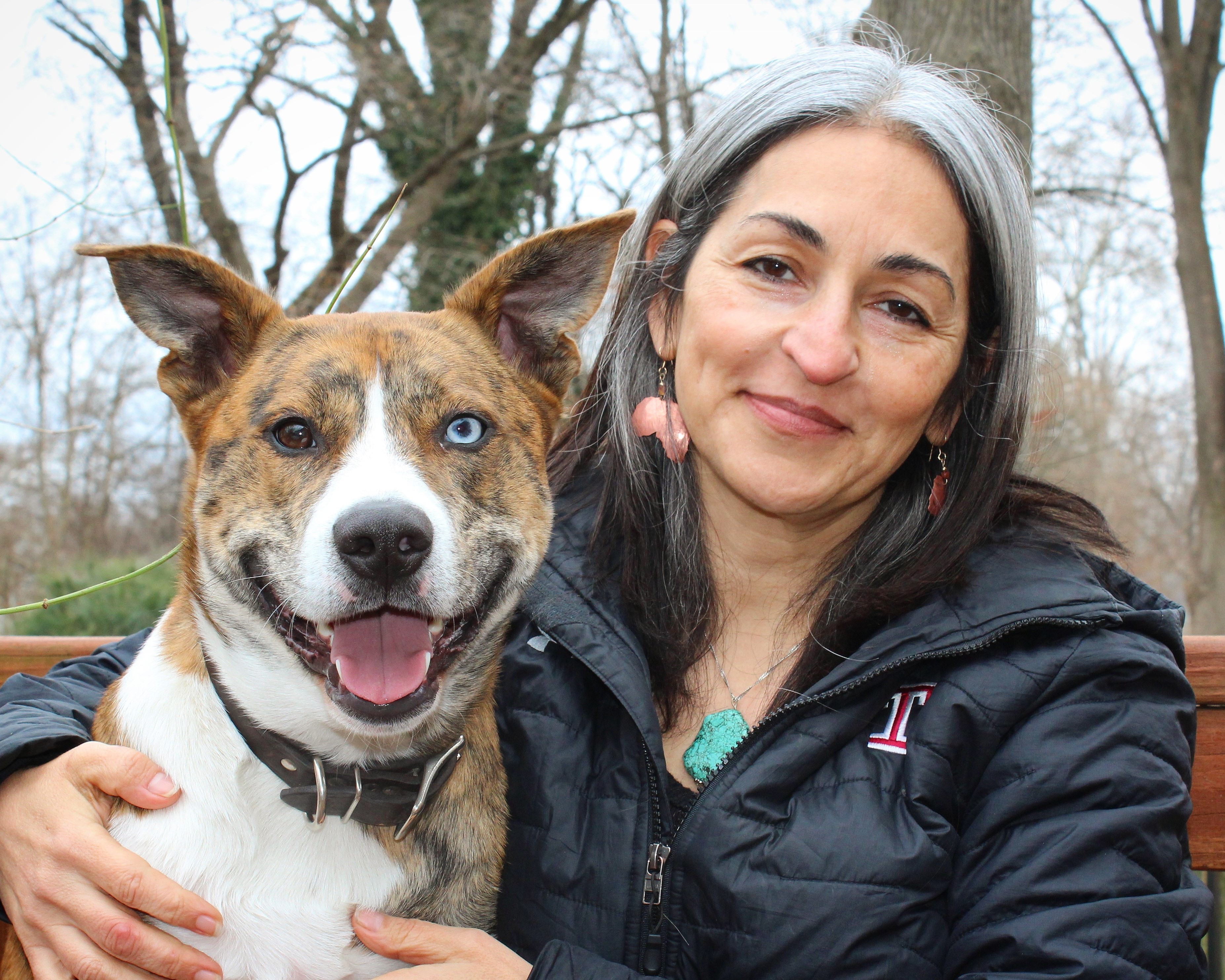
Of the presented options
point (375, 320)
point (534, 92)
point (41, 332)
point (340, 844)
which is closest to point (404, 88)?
point (534, 92)

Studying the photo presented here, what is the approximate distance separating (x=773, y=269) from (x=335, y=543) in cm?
123

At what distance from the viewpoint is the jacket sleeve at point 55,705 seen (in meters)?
2.18

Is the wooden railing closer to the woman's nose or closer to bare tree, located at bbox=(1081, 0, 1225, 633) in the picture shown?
the woman's nose

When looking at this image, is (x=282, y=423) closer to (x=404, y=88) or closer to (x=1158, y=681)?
(x=1158, y=681)

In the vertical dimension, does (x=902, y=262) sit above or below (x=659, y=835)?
above

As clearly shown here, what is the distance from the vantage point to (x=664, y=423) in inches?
108

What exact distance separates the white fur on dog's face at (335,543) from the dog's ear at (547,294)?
2.27 feet

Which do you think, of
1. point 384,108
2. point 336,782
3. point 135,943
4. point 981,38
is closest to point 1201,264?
point 981,38

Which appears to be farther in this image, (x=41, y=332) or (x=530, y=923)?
(x=41, y=332)

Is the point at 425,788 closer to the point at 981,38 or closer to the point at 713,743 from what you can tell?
the point at 713,743

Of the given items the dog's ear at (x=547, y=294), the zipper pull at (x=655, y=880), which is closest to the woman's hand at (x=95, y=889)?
the zipper pull at (x=655, y=880)

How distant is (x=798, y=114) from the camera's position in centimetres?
242

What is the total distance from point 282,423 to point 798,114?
144 cm

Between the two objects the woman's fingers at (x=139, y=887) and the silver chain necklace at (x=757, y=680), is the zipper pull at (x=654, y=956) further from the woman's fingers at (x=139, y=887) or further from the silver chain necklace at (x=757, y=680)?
the woman's fingers at (x=139, y=887)
